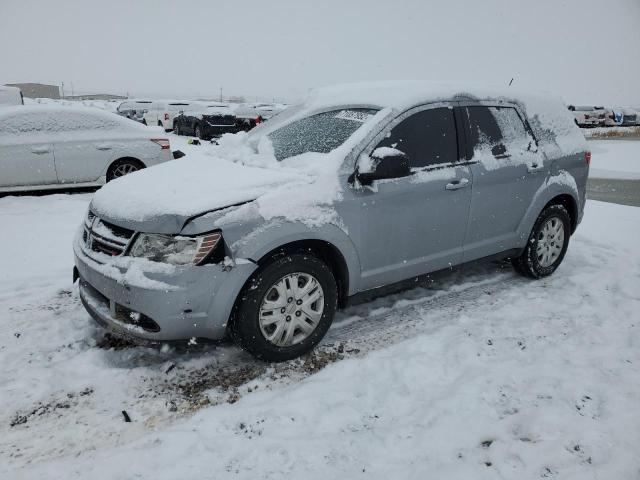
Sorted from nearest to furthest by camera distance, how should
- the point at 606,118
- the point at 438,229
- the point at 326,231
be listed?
1. the point at 326,231
2. the point at 438,229
3. the point at 606,118

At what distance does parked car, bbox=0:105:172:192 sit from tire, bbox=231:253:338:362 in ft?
19.9

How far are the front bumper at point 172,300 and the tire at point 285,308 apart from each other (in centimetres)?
12

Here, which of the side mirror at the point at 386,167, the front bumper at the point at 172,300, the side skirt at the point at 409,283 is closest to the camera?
the front bumper at the point at 172,300

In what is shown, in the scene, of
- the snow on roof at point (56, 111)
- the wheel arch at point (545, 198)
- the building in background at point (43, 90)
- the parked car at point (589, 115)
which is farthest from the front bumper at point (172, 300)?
the building in background at point (43, 90)

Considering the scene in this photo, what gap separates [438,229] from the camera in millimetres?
3885

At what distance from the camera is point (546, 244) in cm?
493

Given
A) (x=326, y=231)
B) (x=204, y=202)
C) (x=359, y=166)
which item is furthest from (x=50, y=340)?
(x=359, y=166)

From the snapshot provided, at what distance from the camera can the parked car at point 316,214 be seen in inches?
114

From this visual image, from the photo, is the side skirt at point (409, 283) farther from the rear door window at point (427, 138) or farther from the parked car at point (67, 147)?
the parked car at point (67, 147)

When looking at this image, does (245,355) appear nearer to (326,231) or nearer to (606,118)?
(326,231)

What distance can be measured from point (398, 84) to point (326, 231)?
1.56 meters

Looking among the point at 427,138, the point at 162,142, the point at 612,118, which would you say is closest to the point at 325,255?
the point at 427,138

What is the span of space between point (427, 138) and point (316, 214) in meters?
1.24

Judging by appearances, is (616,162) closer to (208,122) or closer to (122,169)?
(122,169)
